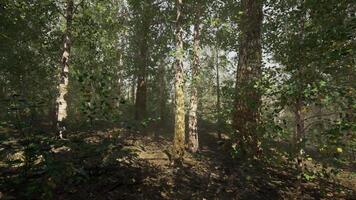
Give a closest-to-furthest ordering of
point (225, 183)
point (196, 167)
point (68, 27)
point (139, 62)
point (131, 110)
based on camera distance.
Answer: point (225, 183) → point (196, 167) → point (68, 27) → point (139, 62) → point (131, 110)

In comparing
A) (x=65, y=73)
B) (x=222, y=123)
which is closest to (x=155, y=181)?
(x=222, y=123)

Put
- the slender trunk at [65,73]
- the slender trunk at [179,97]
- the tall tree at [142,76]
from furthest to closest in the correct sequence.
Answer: the tall tree at [142,76] → the slender trunk at [65,73] → the slender trunk at [179,97]

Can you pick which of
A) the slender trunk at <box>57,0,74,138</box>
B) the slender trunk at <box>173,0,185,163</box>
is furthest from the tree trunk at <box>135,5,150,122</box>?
the slender trunk at <box>173,0,185,163</box>

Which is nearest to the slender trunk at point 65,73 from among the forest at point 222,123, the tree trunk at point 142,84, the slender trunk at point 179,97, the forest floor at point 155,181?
the forest at point 222,123

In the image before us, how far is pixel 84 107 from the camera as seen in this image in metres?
6.03

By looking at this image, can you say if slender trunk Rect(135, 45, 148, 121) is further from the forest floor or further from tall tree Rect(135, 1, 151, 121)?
the forest floor

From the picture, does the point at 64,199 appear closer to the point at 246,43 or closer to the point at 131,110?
the point at 246,43

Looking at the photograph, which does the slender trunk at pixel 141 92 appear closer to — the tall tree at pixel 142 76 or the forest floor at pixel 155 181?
the tall tree at pixel 142 76

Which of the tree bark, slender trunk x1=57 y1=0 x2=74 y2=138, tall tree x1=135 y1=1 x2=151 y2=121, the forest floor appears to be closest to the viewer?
the forest floor

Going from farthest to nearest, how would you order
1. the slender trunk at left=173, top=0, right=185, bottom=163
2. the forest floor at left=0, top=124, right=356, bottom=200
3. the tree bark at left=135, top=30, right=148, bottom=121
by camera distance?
the tree bark at left=135, top=30, right=148, bottom=121 < the slender trunk at left=173, top=0, right=185, bottom=163 < the forest floor at left=0, top=124, right=356, bottom=200

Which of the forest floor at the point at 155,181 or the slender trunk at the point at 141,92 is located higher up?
the slender trunk at the point at 141,92

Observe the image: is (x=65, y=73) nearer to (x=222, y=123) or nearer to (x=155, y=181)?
(x=155, y=181)

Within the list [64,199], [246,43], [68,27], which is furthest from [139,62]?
[64,199]

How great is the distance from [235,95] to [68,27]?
9.65 m
